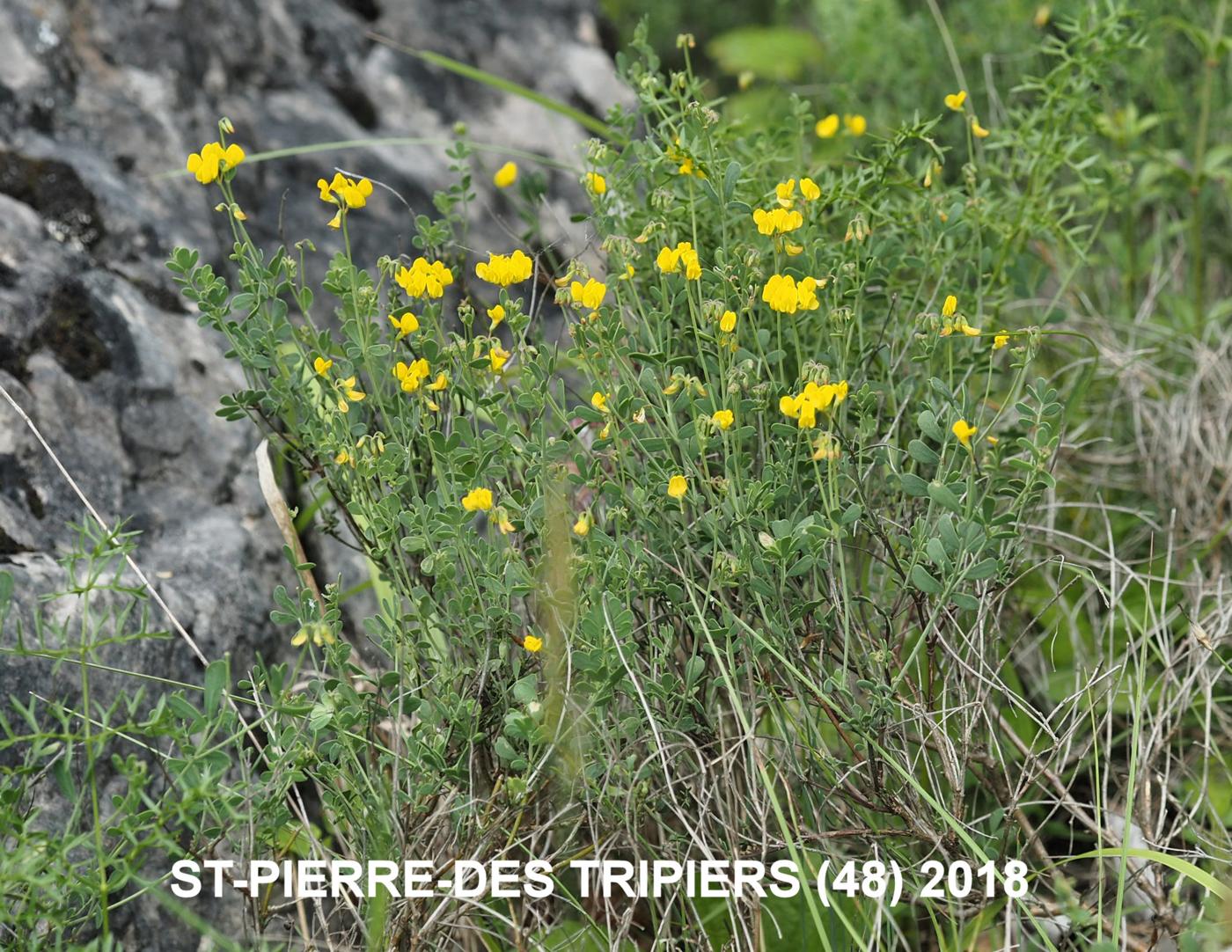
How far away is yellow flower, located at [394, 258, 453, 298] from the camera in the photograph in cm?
157

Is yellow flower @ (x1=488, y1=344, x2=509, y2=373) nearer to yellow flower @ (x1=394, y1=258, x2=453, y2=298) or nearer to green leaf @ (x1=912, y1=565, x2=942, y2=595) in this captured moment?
yellow flower @ (x1=394, y1=258, x2=453, y2=298)

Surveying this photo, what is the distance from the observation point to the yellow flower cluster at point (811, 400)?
140 centimetres

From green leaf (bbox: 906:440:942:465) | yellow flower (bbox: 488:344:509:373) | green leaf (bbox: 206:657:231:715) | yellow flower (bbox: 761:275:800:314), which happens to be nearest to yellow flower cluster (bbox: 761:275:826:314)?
yellow flower (bbox: 761:275:800:314)

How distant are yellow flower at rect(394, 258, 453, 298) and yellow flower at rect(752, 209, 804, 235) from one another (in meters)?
0.41

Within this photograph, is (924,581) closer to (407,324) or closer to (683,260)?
(683,260)

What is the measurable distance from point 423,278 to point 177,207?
1152 mm

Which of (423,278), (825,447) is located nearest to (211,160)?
(423,278)

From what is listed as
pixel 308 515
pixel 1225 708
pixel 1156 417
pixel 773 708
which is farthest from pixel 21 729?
pixel 1156 417

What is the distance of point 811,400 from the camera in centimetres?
142

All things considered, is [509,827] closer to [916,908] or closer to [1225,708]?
[916,908]

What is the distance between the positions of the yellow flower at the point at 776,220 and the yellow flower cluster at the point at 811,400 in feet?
0.76

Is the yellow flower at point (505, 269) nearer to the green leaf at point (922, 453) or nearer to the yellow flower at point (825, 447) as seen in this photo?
the yellow flower at point (825, 447)

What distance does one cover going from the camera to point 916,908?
187 centimetres

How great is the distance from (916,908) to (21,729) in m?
1.34
